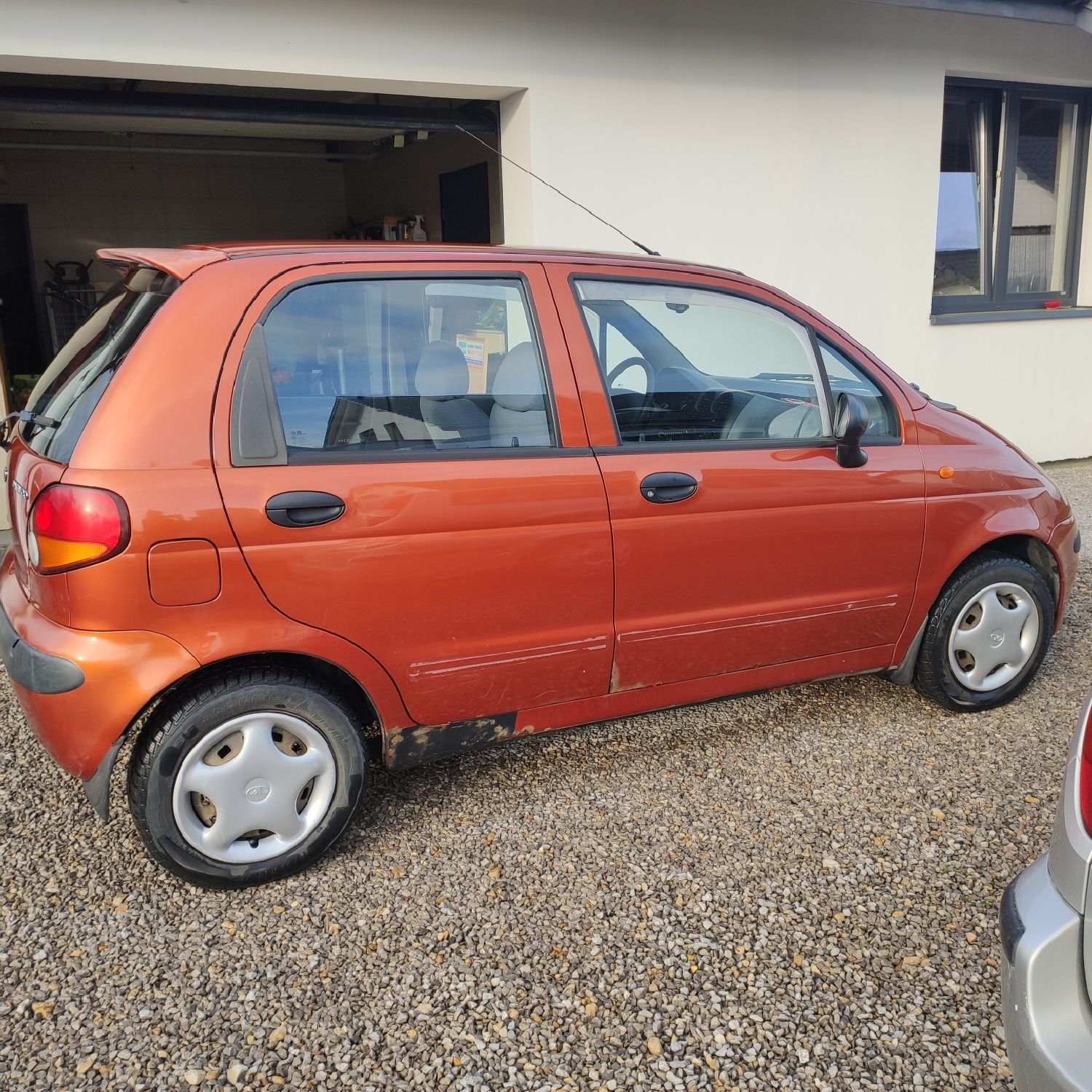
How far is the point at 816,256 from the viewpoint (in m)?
6.89

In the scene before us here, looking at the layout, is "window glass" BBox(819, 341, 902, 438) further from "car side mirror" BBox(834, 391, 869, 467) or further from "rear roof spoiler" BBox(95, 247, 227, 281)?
"rear roof spoiler" BBox(95, 247, 227, 281)

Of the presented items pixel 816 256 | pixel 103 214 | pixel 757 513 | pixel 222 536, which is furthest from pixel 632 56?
pixel 103 214

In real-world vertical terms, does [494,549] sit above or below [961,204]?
below

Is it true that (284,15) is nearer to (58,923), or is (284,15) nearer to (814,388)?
(814,388)

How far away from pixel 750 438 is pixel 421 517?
120 centimetres

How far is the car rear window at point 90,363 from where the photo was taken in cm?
255

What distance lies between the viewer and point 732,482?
313cm

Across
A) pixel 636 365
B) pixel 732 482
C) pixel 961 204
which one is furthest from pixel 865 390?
pixel 961 204

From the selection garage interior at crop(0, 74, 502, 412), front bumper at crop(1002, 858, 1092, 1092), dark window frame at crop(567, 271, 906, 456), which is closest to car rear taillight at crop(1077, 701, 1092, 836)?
front bumper at crop(1002, 858, 1092, 1092)

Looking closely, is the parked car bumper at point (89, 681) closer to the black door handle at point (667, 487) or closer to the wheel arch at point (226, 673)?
the wheel arch at point (226, 673)

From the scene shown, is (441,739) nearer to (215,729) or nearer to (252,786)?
(252,786)

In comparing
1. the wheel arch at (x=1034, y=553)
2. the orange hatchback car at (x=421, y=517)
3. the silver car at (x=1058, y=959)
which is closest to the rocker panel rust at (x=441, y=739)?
the orange hatchback car at (x=421, y=517)

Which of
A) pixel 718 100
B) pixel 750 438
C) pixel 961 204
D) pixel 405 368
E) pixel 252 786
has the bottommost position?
pixel 252 786

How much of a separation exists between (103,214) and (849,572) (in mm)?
9771
